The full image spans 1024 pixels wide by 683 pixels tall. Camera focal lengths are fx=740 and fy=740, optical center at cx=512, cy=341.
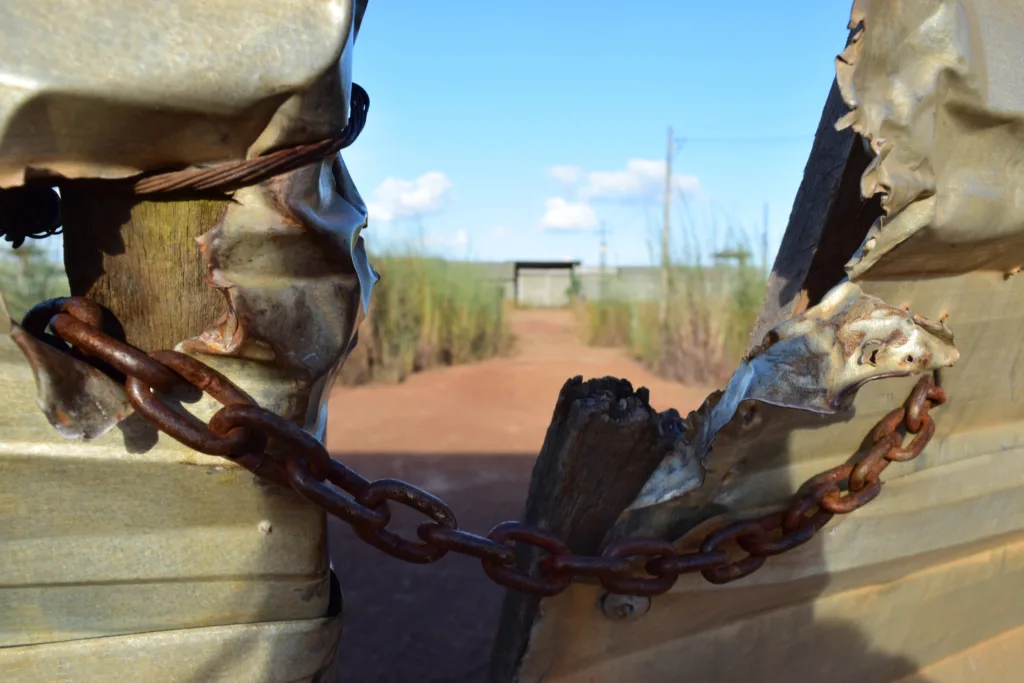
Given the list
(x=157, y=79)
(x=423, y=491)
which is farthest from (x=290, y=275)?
(x=423, y=491)

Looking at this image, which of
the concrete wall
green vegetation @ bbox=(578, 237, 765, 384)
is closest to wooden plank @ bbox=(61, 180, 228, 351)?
green vegetation @ bbox=(578, 237, 765, 384)

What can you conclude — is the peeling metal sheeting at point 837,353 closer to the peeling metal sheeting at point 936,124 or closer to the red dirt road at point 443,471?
the peeling metal sheeting at point 936,124

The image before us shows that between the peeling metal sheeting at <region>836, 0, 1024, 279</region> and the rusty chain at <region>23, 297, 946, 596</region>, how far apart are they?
309 mm

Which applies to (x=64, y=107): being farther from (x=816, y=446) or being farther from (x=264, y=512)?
(x=816, y=446)

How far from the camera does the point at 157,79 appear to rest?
2.78ft

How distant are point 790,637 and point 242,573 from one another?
117cm

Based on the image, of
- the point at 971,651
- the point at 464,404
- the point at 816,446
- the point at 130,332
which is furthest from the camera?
the point at 464,404

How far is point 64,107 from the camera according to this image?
829 mm

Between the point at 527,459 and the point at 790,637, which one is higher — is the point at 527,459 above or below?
below

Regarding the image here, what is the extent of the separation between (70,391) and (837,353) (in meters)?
1.14

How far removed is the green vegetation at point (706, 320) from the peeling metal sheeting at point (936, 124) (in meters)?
7.55

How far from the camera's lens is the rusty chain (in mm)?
955

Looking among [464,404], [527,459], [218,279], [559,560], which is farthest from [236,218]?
[464,404]

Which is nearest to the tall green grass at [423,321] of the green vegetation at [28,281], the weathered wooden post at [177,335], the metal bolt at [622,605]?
the green vegetation at [28,281]
